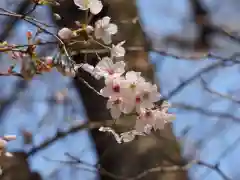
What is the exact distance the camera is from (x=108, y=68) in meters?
0.70

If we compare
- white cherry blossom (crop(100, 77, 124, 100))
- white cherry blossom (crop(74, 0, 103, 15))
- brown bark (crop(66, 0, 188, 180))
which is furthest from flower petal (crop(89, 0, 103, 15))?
brown bark (crop(66, 0, 188, 180))

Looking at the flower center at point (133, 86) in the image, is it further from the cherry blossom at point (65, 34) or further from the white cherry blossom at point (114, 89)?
the cherry blossom at point (65, 34)

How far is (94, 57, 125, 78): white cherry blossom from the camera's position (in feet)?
2.28

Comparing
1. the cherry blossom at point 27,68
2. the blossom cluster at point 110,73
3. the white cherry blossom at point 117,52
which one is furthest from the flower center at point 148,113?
the cherry blossom at point 27,68

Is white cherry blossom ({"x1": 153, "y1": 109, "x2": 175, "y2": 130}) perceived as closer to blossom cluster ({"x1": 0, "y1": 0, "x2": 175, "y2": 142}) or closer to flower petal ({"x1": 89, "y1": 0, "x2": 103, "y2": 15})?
blossom cluster ({"x1": 0, "y1": 0, "x2": 175, "y2": 142})

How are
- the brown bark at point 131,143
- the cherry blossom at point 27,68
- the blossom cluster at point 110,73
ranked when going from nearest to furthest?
the cherry blossom at point 27,68 → the blossom cluster at point 110,73 → the brown bark at point 131,143

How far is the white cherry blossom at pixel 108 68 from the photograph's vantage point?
0.69 meters

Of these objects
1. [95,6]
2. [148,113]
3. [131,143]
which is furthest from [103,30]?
[131,143]

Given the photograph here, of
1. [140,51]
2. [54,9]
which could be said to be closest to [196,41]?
[140,51]

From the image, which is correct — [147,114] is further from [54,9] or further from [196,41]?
[196,41]

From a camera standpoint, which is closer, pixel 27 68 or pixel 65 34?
pixel 27 68

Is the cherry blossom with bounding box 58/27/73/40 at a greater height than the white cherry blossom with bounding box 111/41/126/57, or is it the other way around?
the cherry blossom with bounding box 58/27/73/40

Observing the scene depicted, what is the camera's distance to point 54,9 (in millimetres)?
1210

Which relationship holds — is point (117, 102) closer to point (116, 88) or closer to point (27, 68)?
point (116, 88)
